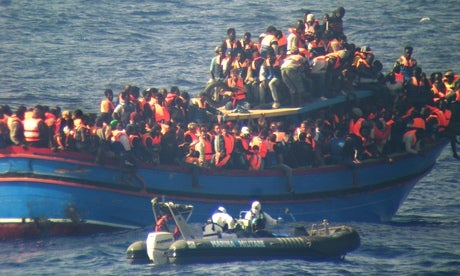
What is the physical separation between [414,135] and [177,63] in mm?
25710

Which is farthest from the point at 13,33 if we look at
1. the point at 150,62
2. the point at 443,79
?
the point at 443,79

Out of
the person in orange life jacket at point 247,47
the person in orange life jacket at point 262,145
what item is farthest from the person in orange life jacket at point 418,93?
the person in orange life jacket at point 262,145

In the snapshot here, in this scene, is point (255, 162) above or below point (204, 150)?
below

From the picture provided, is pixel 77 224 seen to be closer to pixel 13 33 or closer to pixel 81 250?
pixel 81 250

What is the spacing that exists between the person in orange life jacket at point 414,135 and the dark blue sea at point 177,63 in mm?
2224

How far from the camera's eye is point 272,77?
44500mm

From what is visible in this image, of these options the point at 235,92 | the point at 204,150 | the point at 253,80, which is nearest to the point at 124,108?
the point at 204,150

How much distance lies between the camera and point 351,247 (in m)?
39.3

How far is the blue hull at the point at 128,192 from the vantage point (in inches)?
1570

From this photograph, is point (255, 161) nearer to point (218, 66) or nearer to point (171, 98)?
point (171, 98)

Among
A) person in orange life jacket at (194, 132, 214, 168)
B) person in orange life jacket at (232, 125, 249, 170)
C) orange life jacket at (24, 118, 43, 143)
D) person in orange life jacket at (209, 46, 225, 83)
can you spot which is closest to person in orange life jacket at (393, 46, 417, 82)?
person in orange life jacket at (209, 46, 225, 83)

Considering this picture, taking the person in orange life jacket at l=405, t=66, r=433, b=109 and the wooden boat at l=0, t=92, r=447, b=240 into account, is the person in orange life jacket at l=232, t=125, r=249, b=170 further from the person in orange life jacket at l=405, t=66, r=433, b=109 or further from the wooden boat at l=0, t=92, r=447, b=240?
the person in orange life jacket at l=405, t=66, r=433, b=109

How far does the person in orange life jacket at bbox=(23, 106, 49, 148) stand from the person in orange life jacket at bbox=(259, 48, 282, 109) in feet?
23.5

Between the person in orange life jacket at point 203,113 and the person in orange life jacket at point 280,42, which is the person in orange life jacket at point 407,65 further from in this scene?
the person in orange life jacket at point 203,113
